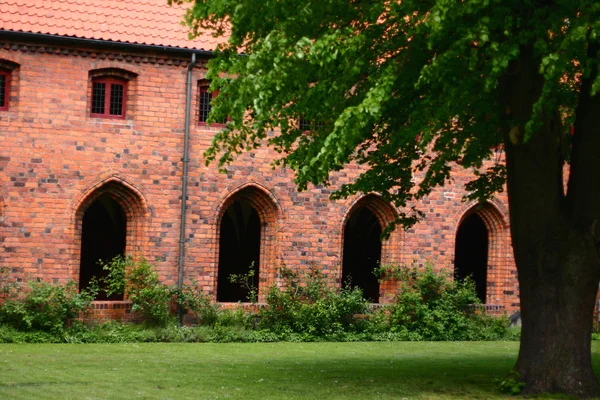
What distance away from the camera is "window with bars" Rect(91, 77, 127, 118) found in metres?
21.5

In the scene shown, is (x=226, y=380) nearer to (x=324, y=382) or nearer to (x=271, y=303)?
(x=324, y=382)

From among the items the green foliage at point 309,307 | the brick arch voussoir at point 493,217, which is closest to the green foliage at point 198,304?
the green foliage at point 309,307

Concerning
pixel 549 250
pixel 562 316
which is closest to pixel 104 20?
pixel 549 250

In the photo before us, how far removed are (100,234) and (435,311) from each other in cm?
1117

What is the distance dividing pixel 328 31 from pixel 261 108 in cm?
144

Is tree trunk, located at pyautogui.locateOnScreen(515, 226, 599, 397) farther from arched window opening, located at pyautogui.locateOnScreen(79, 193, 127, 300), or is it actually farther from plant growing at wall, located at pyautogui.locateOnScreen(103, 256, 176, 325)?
arched window opening, located at pyautogui.locateOnScreen(79, 193, 127, 300)

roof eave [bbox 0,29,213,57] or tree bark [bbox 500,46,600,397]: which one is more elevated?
roof eave [bbox 0,29,213,57]

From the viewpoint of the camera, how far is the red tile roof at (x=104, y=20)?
2072 centimetres

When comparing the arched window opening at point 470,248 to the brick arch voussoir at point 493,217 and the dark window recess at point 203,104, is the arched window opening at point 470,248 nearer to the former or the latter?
the brick arch voussoir at point 493,217

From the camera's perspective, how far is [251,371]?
15.3 m

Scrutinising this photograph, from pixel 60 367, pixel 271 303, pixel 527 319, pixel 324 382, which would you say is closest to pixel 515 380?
pixel 527 319

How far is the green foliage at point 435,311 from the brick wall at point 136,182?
0.53m

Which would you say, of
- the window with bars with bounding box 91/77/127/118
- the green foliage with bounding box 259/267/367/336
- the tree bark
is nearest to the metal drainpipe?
the window with bars with bounding box 91/77/127/118

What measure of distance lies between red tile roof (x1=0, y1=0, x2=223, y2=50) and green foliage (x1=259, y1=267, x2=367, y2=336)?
224 inches
